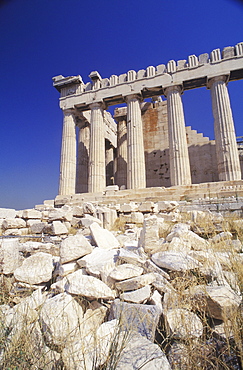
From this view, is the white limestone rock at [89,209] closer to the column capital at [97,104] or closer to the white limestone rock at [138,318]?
the white limestone rock at [138,318]

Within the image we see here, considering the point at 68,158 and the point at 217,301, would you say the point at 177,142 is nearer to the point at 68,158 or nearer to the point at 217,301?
the point at 68,158

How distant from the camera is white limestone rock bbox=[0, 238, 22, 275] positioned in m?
3.11

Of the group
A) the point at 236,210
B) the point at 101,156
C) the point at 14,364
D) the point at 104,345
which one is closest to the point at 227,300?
the point at 104,345

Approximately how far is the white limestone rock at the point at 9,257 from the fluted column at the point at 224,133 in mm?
12240

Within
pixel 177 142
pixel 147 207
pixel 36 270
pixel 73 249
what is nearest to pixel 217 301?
pixel 73 249

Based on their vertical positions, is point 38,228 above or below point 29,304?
above

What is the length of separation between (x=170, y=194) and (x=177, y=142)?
14.2 feet

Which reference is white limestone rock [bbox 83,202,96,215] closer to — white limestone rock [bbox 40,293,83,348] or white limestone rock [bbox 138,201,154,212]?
white limestone rock [bbox 138,201,154,212]

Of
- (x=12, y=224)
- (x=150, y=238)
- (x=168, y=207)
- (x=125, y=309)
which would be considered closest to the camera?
(x=125, y=309)

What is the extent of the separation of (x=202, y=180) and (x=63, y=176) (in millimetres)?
11354

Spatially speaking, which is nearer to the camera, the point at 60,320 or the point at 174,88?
the point at 60,320

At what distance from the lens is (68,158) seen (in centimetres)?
1631

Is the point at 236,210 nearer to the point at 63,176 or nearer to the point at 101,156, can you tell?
the point at 101,156

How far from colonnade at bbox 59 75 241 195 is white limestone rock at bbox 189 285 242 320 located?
11.6 metres
